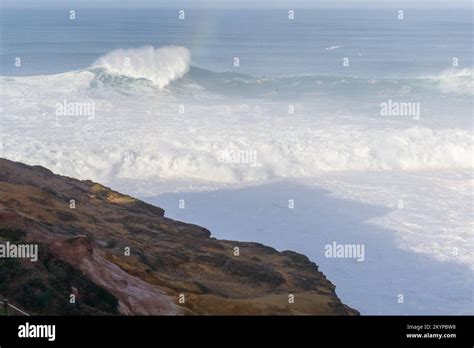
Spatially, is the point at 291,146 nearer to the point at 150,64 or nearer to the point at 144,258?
the point at 144,258

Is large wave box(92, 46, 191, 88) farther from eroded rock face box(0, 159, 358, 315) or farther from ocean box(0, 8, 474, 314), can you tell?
eroded rock face box(0, 159, 358, 315)

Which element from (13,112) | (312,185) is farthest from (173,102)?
(312,185)

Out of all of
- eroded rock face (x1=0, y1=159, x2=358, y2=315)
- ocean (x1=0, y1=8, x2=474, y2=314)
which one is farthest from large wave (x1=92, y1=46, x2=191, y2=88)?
eroded rock face (x1=0, y1=159, x2=358, y2=315)

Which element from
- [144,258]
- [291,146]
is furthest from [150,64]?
[144,258]

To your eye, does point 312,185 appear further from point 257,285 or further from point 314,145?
point 257,285

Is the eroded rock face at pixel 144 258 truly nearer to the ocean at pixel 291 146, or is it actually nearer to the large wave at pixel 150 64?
the ocean at pixel 291 146

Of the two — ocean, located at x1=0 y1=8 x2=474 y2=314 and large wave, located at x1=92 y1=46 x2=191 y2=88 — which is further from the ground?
large wave, located at x1=92 y1=46 x2=191 y2=88
